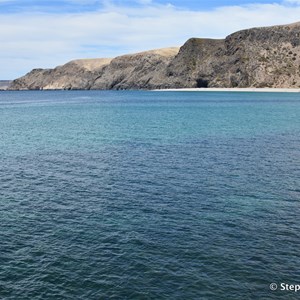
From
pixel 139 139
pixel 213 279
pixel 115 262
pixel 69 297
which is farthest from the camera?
pixel 139 139

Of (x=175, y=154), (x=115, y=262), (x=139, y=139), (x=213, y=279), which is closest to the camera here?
(x=213, y=279)

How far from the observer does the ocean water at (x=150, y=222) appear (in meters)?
26.8

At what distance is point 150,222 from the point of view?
3684cm

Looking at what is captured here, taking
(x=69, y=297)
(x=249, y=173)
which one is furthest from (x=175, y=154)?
(x=69, y=297)

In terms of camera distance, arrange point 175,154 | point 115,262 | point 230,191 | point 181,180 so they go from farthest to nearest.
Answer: point 175,154, point 181,180, point 230,191, point 115,262

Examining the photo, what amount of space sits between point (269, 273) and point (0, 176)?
38.0m

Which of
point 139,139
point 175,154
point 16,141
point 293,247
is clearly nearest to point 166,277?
point 293,247

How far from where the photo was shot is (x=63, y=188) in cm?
4803

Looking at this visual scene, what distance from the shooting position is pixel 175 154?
6675 centimetres

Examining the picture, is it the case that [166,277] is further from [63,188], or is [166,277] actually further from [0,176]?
[0,176]

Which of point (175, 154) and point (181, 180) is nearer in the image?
point (181, 180)

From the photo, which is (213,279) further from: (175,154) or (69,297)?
(175,154)

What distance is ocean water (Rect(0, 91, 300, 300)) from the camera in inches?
1054

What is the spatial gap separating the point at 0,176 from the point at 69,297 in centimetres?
3209
